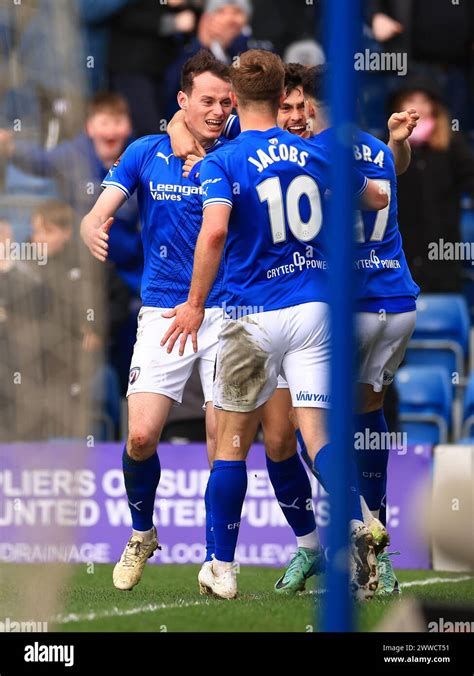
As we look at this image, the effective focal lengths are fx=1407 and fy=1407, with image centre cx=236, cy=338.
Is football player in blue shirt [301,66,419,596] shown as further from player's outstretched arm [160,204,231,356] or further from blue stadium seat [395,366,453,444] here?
blue stadium seat [395,366,453,444]

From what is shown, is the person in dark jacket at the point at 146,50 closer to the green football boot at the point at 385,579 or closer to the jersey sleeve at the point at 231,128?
the jersey sleeve at the point at 231,128

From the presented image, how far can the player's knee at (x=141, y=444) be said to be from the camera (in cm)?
560

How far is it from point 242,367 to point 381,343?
2.51 ft

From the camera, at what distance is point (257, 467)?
7.64 meters

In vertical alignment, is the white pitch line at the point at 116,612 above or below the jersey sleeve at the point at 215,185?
below

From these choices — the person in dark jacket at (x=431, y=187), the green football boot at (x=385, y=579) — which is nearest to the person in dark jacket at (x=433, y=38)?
the person in dark jacket at (x=431, y=187)

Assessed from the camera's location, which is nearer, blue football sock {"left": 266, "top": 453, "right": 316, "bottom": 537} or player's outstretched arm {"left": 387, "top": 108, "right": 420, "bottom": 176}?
player's outstretched arm {"left": 387, "top": 108, "right": 420, "bottom": 176}

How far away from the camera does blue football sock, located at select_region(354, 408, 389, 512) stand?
5.73 metres

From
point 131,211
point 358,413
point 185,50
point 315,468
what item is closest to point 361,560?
point 315,468

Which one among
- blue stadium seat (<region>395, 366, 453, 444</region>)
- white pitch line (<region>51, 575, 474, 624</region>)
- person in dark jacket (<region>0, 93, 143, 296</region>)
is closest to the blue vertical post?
white pitch line (<region>51, 575, 474, 624</region>)

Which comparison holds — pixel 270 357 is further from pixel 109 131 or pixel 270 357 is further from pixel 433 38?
pixel 433 38

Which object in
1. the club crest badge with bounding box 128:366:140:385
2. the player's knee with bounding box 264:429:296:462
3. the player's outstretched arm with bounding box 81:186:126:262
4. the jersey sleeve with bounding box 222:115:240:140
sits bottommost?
the player's knee with bounding box 264:429:296:462

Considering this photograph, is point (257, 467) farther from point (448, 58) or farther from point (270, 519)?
point (448, 58)

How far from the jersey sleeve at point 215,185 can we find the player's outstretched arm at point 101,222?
1.66 ft
